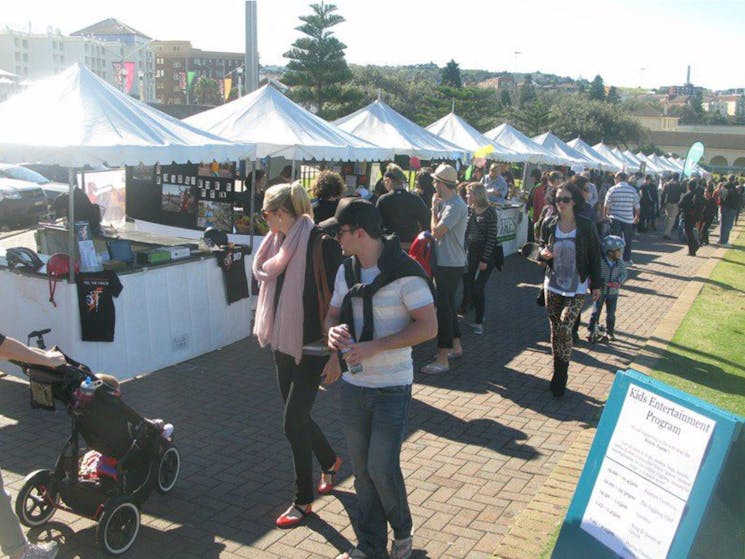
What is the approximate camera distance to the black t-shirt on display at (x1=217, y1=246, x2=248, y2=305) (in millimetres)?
7910

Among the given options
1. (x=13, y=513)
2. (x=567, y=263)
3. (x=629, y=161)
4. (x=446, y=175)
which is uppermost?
(x=446, y=175)

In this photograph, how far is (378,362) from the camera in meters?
3.55

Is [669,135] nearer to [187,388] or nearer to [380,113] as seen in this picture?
[380,113]

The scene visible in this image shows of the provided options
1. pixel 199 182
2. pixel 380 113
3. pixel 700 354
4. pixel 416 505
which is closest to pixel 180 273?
pixel 199 182

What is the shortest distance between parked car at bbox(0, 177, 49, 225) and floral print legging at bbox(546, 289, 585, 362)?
17200mm

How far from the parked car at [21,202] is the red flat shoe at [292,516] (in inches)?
711

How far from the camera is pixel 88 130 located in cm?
664

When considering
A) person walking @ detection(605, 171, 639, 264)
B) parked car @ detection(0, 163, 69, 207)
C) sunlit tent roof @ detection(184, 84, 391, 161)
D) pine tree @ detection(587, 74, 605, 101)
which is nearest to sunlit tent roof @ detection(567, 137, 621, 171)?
person walking @ detection(605, 171, 639, 264)

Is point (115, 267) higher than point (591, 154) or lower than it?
lower

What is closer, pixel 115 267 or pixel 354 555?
pixel 354 555

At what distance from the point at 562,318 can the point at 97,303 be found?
4.08 m

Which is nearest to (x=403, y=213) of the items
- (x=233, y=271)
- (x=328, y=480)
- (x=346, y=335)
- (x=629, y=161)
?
(x=233, y=271)

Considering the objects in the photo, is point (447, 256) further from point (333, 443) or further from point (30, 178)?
point (30, 178)

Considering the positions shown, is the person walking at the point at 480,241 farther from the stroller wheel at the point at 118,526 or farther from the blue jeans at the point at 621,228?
the blue jeans at the point at 621,228
